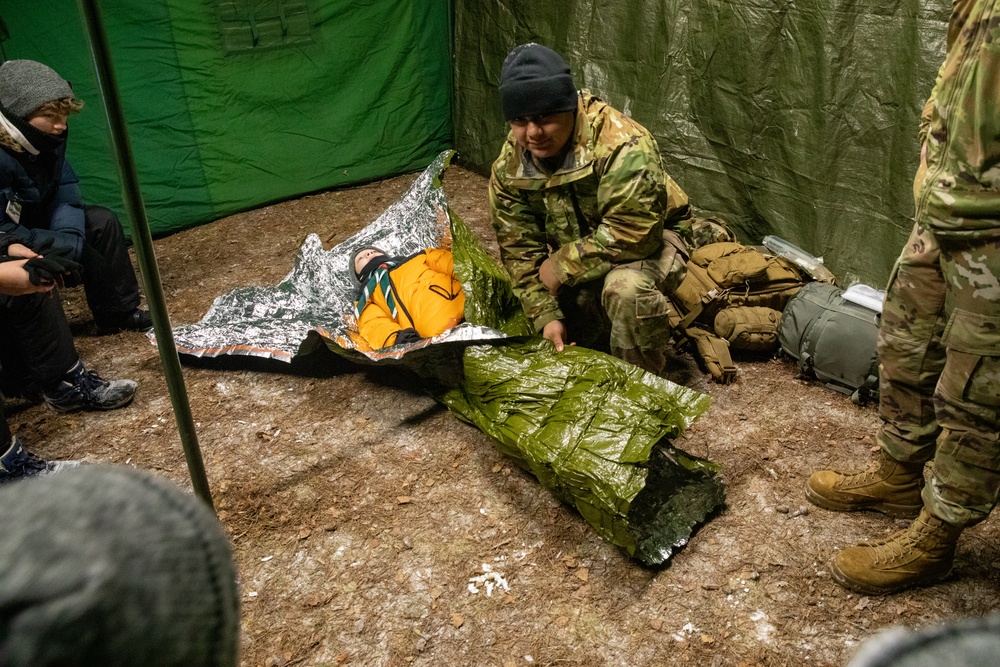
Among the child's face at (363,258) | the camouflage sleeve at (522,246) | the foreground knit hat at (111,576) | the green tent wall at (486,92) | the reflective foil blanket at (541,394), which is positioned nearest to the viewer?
the foreground knit hat at (111,576)

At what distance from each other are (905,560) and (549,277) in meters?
1.66

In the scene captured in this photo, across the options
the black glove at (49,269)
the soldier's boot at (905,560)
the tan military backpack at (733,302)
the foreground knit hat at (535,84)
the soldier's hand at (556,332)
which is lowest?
the soldier's boot at (905,560)

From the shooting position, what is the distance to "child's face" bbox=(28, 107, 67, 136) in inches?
126

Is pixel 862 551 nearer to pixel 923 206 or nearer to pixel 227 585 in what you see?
pixel 923 206

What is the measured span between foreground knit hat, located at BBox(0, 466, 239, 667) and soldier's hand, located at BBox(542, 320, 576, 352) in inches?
97.2

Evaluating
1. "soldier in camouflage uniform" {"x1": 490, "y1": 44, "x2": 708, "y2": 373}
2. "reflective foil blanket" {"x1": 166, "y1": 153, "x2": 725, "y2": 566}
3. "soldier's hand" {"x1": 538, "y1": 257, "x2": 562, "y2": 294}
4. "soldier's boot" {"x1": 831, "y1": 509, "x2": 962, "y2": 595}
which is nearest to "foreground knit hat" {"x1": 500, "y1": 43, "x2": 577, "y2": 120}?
"soldier in camouflage uniform" {"x1": 490, "y1": 44, "x2": 708, "y2": 373}

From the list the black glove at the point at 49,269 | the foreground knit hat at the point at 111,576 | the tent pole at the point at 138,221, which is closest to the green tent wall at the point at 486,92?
the black glove at the point at 49,269

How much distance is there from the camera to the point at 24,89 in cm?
314

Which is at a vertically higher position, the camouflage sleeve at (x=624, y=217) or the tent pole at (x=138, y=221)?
the tent pole at (x=138, y=221)

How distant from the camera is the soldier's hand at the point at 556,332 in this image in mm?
3059

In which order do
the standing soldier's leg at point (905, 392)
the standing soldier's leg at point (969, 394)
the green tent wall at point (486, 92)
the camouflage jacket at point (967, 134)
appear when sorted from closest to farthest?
1. the camouflage jacket at point (967, 134)
2. the standing soldier's leg at point (969, 394)
3. the standing soldier's leg at point (905, 392)
4. the green tent wall at point (486, 92)

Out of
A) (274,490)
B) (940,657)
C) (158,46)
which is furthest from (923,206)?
(158,46)

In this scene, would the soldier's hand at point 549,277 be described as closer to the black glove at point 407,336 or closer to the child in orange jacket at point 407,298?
the child in orange jacket at point 407,298

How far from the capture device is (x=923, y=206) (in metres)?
1.96
